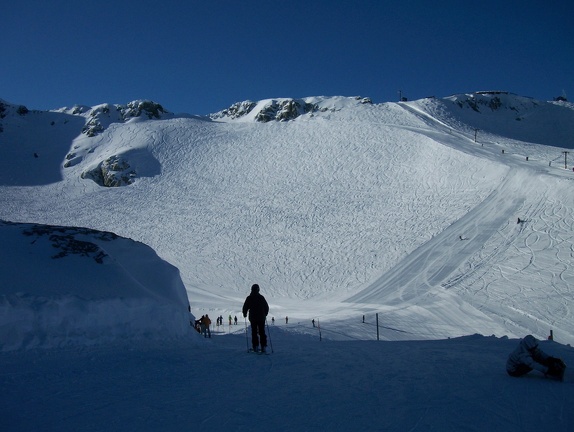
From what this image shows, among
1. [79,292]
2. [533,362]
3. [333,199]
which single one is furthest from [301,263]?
[533,362]

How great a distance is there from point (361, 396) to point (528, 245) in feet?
94.1

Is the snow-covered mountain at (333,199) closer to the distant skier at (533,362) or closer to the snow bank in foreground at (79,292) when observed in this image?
the snow bank in foreground at (79,292)

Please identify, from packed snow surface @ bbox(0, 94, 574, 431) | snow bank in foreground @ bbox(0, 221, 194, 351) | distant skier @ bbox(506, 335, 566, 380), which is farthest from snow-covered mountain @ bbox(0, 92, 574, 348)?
distant skier @ bbox(506, 335, 566, 380)

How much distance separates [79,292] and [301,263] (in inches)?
1083

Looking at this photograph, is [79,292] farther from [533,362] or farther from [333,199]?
[333,199]

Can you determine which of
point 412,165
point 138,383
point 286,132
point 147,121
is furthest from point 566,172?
point 147,121

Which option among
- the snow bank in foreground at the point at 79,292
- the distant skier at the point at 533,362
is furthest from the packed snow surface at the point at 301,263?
the distant skier at the point at 533,362

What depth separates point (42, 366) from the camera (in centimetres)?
695

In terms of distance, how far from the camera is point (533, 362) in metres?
6.35

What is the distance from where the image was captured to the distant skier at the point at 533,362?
6.32m

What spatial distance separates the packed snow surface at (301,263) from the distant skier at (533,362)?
6.0 inches

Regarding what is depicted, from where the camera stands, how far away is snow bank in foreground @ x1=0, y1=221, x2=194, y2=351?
7941 mm

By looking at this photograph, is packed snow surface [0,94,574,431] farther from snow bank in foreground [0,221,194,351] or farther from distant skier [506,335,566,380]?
distant skier [506,335,566,380]

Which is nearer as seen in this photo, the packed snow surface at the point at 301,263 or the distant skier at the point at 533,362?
the packed snow surface at the point at 301,263
